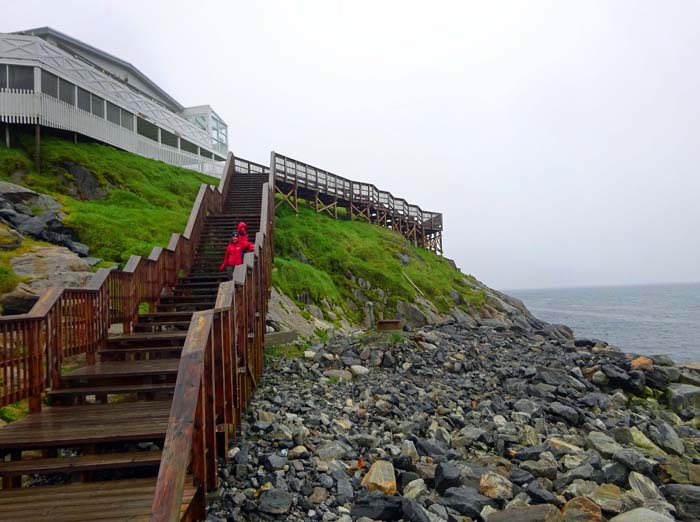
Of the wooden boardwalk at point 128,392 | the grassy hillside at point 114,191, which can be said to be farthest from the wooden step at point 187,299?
the grassy hillside at point 114,191

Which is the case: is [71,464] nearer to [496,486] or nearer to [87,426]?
[87,426]

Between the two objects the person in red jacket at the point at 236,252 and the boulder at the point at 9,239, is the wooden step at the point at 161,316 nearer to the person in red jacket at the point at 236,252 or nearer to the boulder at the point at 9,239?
the person in red jacket at the point at 236,252

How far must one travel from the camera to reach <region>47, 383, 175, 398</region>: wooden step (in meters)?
5.13

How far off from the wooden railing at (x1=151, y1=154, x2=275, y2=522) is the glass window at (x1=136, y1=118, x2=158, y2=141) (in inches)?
984

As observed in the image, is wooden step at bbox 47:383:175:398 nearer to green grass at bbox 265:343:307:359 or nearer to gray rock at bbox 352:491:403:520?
gray rock at bbox 352:491:403:520

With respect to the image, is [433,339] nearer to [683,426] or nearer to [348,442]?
[683,426]

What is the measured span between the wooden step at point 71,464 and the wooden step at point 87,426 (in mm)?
167

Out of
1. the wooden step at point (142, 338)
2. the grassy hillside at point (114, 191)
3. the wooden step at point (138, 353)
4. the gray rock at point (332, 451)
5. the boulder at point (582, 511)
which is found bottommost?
the boulder at point (582, 511)

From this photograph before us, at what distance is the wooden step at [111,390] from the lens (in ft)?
16.8

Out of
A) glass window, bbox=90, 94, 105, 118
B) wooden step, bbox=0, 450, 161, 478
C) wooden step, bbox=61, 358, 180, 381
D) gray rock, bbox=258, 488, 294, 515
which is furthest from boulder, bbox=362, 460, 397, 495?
glass window, bbox=90, 94, 105, 118

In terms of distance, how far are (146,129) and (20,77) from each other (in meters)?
8.69

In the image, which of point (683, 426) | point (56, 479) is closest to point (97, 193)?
point (56, 479)

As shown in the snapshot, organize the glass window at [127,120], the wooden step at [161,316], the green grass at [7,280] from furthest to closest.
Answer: the glass window at [127,120] < the green grass at [7,280] < the wooden step at [161,316]

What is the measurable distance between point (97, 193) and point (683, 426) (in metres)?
20.3
